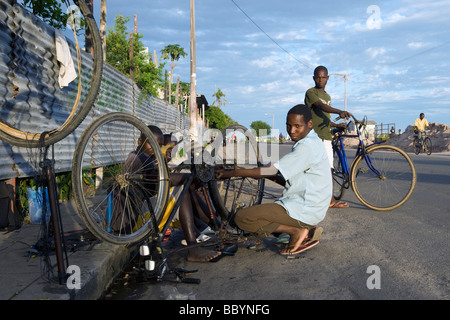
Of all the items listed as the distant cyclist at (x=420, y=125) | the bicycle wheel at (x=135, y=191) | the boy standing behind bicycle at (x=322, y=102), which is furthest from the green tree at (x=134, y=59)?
the distant cyclist at (x=420, y=125)

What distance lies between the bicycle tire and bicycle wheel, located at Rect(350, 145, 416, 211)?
4.39 m

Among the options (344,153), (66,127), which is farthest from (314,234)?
(344,153)

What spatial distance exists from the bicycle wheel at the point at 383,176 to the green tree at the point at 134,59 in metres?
9.02

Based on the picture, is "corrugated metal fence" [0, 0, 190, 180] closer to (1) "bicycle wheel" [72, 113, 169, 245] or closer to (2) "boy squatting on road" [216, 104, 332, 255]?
(1) "bicycle wheel" [72, 113, 169, 245]

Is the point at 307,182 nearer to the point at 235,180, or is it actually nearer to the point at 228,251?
the point at 235,180

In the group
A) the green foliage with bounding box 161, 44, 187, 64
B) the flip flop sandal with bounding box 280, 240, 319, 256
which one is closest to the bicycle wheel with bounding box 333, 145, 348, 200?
the flip flop sandal with bounding box 280, 240, 319, 256

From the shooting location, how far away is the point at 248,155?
5105 mm

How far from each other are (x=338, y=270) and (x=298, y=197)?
2.55 feet

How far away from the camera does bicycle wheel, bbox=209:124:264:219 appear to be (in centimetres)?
407

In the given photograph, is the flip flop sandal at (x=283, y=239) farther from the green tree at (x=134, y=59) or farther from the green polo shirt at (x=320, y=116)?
the green tree at (x=134, y=59)

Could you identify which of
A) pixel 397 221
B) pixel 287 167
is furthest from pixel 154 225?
pixel 397 221

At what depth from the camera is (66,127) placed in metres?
2.98

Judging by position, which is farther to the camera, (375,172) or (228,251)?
(375,172)
